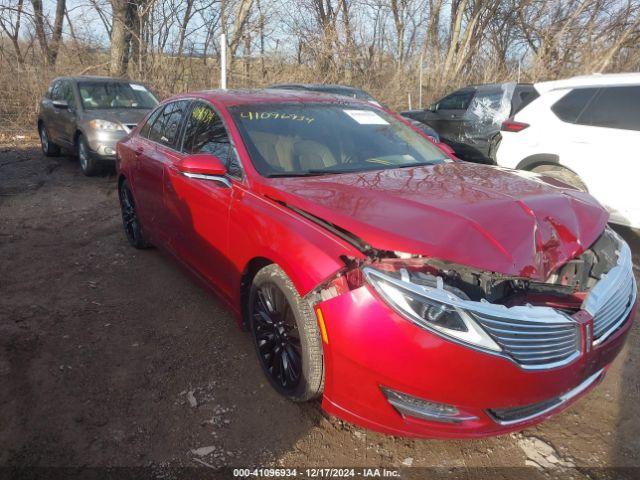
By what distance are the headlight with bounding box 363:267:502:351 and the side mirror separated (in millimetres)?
1434

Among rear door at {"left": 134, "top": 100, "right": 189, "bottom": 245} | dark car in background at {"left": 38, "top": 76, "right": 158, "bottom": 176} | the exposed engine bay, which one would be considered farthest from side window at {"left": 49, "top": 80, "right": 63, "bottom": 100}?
the exposed engine bay

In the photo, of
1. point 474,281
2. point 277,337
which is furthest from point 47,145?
point 474,281

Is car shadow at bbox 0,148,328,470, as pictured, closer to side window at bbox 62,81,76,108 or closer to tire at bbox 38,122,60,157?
side window at bbox 62,81,76,108

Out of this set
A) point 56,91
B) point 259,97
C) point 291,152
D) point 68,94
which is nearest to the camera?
point 291,152

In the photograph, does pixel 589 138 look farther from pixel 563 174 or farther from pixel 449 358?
pixel 449 358

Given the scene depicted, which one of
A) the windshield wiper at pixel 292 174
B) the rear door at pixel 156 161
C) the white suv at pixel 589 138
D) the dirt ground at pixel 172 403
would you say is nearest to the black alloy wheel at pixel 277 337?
the dirt ground at pixel 172 403

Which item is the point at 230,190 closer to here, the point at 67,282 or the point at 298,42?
the point at 67,282

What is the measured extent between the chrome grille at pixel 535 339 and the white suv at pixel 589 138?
3381mm

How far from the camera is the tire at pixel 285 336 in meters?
2.25

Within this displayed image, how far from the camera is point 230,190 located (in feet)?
9.46

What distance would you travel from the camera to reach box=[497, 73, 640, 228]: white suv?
4.73m

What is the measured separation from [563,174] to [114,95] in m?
7.64

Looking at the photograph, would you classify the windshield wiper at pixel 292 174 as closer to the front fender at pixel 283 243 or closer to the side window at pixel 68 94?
the front fender at pixel 283 243

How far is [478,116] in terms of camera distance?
29.4 ft
